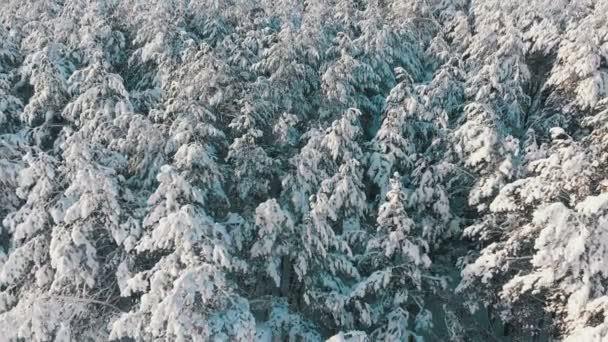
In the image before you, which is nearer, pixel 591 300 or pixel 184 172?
pixel 591 300

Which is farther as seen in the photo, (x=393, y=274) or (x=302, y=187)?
(x=302, y=187)

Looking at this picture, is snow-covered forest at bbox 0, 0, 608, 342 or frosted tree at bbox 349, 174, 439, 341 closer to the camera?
snow-covered forest at bbox 0, 0, 608, 342

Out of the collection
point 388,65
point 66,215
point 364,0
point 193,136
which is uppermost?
point 364,0

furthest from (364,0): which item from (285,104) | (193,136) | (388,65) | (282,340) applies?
(282,340)

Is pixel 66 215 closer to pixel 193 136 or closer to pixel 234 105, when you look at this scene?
pixel 193 136

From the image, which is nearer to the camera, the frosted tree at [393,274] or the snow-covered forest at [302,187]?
the snow-covered forest at [302,187]

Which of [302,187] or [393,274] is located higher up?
[302,187]

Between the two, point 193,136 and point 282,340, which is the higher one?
point 193,136

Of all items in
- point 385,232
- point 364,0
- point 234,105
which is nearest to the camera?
point 385,232
